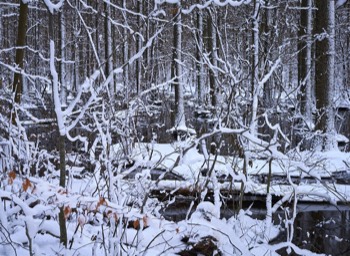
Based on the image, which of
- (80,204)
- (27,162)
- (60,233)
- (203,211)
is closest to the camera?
(80,204)

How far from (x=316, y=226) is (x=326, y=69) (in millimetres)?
5301

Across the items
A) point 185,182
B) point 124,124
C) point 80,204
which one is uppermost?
point 124,124

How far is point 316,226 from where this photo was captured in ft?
24.6

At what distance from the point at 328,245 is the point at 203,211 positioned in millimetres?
3038

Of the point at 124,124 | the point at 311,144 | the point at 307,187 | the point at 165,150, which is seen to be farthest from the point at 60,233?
the point at 311,144

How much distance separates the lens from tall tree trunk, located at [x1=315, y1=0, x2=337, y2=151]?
1141 cm

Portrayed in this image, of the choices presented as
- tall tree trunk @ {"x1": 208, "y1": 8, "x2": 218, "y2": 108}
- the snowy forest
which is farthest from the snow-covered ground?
tall tree trunk @ {"x1": 208, "y1": 8, "x2": 218, "y2": 108}

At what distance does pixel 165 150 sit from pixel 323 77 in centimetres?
458

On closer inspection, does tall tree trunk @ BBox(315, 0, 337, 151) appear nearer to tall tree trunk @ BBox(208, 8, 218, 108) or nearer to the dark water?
tall tree trunk @ BBox(208, 8, 218, 108)

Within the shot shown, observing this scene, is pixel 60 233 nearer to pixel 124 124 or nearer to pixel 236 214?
pixel 124 124

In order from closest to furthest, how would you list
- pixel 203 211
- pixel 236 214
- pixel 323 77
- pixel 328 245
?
pixel 203 211, pixel 236 214, pixel 328 245, pixel 323 77

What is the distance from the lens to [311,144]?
11953 millimetres

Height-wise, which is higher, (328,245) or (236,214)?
(236,214)

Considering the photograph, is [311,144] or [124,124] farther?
[311,144]
